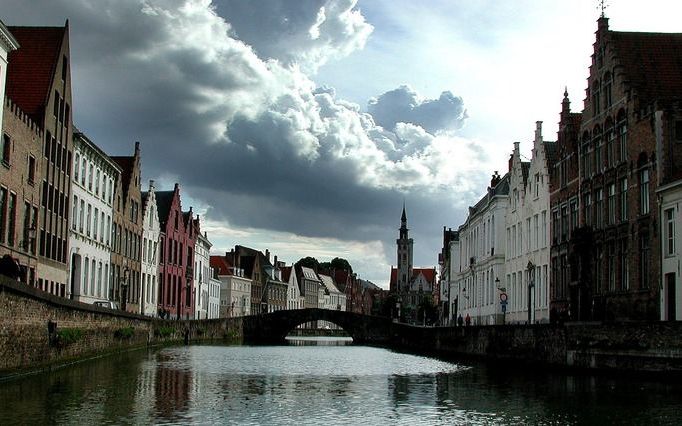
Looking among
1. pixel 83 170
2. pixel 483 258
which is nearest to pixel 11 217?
pixel 83 170

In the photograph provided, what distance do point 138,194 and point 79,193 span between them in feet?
63.6

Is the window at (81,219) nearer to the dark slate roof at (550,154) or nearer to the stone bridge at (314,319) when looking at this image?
the dark slate roof at (550,154)

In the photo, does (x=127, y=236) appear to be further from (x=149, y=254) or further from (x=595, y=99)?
(x=595, y=99)

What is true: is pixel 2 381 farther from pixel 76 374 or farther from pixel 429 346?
pixel 429 346

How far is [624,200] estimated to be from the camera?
137 feet

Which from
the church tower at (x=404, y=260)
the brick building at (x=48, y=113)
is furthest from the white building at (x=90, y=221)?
the church tower at (x=404, y=260)

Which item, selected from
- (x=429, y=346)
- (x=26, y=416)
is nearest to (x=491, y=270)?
(x=429, y=346)

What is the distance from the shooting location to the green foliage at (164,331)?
201 ft

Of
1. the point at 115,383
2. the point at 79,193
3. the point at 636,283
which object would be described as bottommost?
the point at 115,383

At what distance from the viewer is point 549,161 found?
183 feet

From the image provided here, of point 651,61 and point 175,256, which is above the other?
point 651,61

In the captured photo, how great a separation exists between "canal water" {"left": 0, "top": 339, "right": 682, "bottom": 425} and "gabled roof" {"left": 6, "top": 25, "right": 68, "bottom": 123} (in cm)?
1386

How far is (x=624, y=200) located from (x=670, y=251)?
6.03m

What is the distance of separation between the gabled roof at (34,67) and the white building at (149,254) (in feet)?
104
